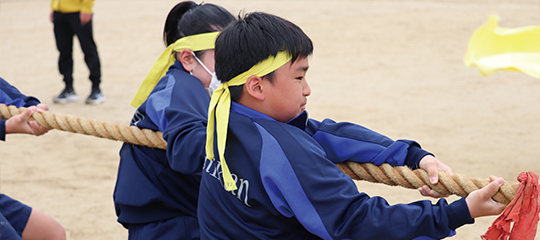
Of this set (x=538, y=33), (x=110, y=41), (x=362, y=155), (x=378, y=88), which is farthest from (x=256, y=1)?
(x=362, y=155)

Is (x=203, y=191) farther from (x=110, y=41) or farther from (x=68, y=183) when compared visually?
(x=110, y=41)

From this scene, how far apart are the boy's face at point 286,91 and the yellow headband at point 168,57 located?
763 millimetres

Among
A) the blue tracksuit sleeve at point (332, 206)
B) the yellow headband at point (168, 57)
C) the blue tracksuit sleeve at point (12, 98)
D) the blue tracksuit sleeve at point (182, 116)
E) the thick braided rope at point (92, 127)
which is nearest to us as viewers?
the blue tracksuit sleeve at point (332, 206)

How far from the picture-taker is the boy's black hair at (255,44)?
4.20 feet

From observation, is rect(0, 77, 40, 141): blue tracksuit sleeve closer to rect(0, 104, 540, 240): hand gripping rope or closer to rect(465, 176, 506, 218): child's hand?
rect(0, 104, 540, 240): hand gripping rope

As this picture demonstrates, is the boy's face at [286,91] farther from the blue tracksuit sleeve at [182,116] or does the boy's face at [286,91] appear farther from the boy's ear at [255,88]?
the blue tracksuit sleeve at [182,116]

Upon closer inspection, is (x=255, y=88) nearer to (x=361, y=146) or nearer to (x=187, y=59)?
(x=361, y=146)

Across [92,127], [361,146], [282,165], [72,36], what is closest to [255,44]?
[282,165]

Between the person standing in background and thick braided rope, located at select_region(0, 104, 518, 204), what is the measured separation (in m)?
4.07

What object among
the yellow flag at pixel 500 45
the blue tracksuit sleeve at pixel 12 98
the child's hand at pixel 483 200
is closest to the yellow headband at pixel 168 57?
the blue tracksuit sleeve at pixel 12 98

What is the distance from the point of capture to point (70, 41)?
6.27 metres

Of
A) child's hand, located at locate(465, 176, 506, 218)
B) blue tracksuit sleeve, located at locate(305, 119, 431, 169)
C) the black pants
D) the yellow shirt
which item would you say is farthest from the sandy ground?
child's hand, located at locate(465, 176, 506, 218)

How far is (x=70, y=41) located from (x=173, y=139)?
5157 millimetres

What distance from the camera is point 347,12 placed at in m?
12.4
